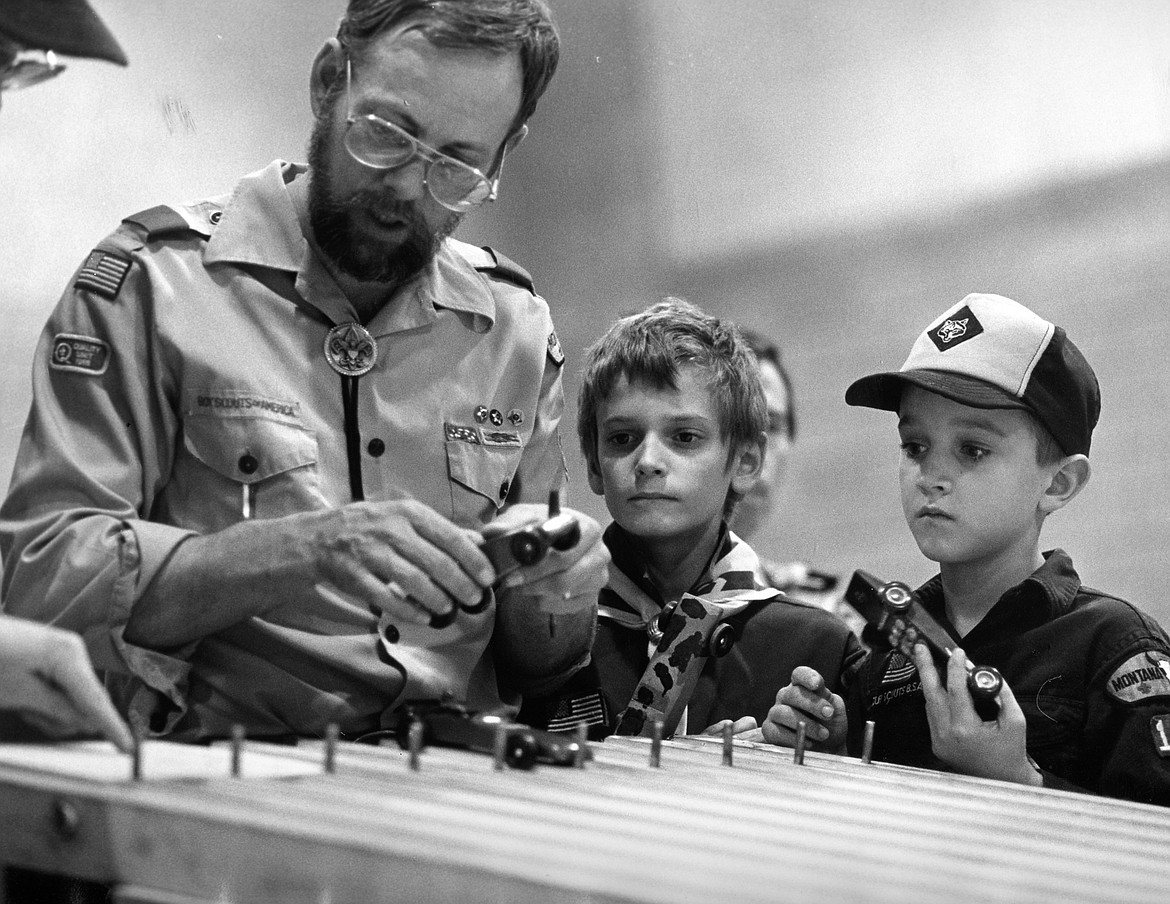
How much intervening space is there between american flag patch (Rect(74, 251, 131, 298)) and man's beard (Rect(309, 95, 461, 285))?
0.28 metres

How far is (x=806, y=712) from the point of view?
6.89 ft

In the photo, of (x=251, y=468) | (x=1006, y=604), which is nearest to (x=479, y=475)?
(x=251, y=468)

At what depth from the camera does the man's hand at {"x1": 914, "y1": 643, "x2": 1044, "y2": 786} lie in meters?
1.90

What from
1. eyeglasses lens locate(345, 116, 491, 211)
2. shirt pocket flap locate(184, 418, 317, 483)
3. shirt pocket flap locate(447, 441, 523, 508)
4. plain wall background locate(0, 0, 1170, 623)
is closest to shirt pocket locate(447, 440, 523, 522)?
shirt pocket flap locate(447, 441, 523, 508)

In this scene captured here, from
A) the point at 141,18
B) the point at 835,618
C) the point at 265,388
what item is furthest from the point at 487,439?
the point at 141,18

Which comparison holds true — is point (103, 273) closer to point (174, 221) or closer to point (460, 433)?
point (174, 221)

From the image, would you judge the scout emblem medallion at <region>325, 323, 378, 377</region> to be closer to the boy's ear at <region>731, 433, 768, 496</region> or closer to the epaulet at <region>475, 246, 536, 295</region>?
the epaulet at <region>475, 246, 536, 295</region>

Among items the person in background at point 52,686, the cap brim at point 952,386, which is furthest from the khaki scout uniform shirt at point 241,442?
the cap brim at point 952,386

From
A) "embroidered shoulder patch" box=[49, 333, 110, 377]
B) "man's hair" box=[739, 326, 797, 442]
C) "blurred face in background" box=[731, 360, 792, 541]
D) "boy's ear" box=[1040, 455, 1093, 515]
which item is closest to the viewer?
"embroidered shoulder patch" box=[49, 333, 110, 377]

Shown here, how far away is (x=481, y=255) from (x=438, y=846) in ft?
4.64

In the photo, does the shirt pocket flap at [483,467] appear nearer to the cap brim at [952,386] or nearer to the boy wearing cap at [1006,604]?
the boy wearing cap at [1006,604]

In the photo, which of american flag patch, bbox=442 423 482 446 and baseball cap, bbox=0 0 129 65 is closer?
baseball cap, bbox=0 0 129 65

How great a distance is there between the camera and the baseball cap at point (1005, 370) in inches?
88.0

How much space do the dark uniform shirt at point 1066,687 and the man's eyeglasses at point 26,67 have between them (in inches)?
57.7
